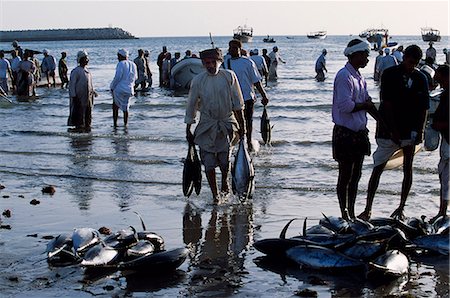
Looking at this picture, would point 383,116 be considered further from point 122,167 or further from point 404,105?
Answer: point 122,167

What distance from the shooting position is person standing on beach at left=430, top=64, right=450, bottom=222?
825cm

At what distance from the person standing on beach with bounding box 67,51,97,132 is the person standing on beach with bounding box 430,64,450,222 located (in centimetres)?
893

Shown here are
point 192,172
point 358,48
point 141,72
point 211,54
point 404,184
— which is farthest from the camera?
point 141,72

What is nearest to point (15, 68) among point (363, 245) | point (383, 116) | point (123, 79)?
point (123, 79)

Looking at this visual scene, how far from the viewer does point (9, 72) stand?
28.6 meters

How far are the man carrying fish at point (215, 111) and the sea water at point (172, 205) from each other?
0.67 meters

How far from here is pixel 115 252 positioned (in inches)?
270

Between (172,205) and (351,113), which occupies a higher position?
(351,113)

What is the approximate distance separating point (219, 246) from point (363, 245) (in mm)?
1487

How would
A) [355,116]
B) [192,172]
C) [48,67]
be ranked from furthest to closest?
[48,67] → [192,172] → [355,116]

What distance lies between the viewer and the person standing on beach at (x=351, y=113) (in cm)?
793

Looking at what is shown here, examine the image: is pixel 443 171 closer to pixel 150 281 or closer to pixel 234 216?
pixel 234 216

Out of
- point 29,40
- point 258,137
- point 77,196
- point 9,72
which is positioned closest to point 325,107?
point 258,137

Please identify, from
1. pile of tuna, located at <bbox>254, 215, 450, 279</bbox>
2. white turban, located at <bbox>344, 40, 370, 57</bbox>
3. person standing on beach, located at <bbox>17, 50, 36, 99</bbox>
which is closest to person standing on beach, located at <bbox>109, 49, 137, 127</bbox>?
white turban, located at <bbox>344, 40, 370, 57</bbox>
